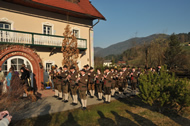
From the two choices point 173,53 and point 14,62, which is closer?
point 14,62

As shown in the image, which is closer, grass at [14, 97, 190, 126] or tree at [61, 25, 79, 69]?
grass at [14, 97, 190, 126]

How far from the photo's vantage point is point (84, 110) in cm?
696

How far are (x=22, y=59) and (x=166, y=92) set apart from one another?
1015 centimetres

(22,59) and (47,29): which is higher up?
(47,29)

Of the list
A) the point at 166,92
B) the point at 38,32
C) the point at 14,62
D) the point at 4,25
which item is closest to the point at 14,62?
the point at 14,62

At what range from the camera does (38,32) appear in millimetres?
13422

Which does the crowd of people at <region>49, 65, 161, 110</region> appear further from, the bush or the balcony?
the balcony

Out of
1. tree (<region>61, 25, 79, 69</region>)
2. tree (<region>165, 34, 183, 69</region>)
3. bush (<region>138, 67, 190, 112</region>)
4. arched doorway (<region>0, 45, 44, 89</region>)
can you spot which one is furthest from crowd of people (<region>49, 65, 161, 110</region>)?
tree (<region>165, 34, 183, 69</region>)

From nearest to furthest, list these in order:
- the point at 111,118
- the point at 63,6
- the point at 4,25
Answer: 1. the point at 111,118
2. the point at 4,25
3. the point at 63,6

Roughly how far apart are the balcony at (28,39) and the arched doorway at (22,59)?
2.02 ft

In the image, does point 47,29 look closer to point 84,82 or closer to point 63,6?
point 63,6

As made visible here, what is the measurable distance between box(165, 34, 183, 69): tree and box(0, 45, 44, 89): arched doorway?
2426 centimetres

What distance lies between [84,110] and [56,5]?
10.7 m

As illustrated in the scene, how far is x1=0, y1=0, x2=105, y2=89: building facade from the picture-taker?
11000 millimetres
